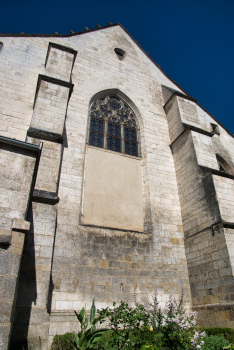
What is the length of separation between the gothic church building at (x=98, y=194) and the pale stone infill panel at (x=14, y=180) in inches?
0.6

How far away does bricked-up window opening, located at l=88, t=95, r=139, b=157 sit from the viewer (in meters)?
8.48

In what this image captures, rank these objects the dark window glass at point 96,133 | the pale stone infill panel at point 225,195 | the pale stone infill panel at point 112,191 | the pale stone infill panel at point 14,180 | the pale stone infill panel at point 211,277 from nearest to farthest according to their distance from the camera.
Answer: the pale stone infill panel at point 14,180 < the pale stone infill panel at point 211,277 < the pale stone infill panel at point 225,195 < the pale stone infill panel at point 112,191 < the dark window glass at point 96,133

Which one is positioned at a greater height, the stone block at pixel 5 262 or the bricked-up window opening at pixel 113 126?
the bricked-up window opening at pixel 113 126

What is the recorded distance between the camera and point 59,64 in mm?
8156

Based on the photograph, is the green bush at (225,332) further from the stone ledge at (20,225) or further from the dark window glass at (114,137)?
the dark window glass at (114,137)

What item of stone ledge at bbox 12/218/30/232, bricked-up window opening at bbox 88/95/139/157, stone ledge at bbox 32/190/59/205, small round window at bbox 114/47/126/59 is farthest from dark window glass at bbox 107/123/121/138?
stone ledge at bbox 12/218/30/232

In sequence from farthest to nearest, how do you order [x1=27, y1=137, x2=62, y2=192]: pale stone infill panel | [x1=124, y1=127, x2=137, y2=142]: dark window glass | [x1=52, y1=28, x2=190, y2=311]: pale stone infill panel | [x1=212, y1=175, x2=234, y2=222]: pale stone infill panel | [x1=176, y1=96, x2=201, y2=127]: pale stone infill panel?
1. [x1=176, y1=96, x2=201, y2=127]: pale stone infill panel
2. [x1=124, y1=127, x2=137, y2=142]: dark window glass
3. [x1=212, y1=175, x2=234, y2=222]: pale stone infill panel
4. [x1=52, y1=28, x2=190, y2=311]: pale stone infill panel
5. [x1=27, y1=137, x2=62, y2=192]: pale stone infill panel

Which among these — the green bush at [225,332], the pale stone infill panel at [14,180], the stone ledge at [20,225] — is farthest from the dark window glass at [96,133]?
the green bush at [225,332]

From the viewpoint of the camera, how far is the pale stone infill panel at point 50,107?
21.1 ft

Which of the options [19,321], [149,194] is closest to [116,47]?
[149,194]

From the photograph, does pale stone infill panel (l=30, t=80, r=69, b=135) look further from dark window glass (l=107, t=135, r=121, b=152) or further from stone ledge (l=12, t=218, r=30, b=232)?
stone ledge (l=12, t=218, r=30, b=232)

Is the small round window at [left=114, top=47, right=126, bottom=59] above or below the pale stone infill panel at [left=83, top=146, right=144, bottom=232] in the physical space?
above

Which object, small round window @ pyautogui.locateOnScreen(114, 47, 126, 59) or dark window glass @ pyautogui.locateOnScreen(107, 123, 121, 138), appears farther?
small round window @ pyautogui.locateOnScreen(114, 47, 126, 59)

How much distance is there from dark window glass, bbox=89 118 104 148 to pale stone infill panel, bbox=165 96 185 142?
2710 millimetres
